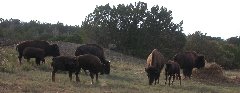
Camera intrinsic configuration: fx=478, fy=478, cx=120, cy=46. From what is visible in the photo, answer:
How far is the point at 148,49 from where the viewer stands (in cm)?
5869

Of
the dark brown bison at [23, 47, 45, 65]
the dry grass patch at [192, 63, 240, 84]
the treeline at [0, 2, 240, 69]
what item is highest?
the treeline at [0, 2, 240, 69]

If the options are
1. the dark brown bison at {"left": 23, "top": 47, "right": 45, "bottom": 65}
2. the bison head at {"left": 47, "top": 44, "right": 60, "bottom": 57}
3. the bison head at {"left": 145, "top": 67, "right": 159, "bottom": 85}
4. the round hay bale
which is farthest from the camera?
the round hay bale

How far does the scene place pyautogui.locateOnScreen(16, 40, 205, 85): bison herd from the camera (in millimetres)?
22031

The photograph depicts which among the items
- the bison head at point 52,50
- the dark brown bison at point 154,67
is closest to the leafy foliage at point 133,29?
the bison head at point 52,50

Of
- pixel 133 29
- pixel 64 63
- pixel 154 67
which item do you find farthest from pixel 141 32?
pixel 64 63

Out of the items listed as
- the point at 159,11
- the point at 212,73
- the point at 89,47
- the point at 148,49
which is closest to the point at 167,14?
the point at 159,11

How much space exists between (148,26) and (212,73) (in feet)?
87.7

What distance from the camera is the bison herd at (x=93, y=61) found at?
22.0 metres

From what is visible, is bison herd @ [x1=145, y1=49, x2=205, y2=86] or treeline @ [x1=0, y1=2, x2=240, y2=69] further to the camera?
treeline @ [x1=0, y1=2, x2=240, y2=69]

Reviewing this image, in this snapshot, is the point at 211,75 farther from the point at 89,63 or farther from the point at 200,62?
the point at 89,63

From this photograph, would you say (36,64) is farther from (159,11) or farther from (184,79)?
(159,11)

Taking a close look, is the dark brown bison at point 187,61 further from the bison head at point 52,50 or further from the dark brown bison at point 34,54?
the dark brown bison at point 34,54

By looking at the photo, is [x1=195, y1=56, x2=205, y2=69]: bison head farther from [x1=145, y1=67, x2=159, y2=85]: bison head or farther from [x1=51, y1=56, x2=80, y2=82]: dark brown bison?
[x1=51, y1=56, x2=80, y2=82]: dark brown bison

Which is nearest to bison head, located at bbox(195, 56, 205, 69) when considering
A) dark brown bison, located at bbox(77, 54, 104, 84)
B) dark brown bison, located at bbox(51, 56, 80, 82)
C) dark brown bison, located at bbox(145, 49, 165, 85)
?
dark brown bison, located at bbox(145, 49, 165, 85)
